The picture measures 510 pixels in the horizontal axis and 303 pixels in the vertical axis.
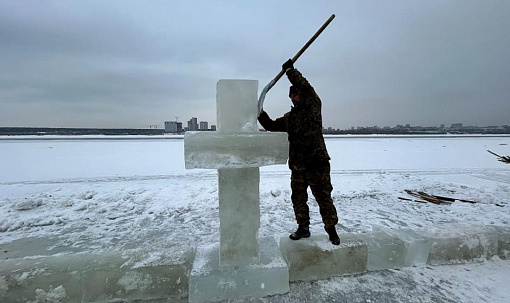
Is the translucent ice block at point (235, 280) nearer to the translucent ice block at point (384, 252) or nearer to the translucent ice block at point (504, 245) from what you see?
the translucent ice block at point (384, 252)

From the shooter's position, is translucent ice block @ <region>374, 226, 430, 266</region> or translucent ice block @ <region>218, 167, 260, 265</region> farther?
translucent ice block @ <region>374, 226, 430, 266</region>

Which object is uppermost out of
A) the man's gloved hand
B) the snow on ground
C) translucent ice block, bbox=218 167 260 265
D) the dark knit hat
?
the man's gloved hand

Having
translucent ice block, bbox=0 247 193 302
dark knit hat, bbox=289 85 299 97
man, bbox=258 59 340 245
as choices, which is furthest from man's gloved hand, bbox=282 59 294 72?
translucent ice block, bbox=0 247 193 302

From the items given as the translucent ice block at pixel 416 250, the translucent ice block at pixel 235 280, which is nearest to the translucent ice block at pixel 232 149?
the translucent ice block at pixel 235 280

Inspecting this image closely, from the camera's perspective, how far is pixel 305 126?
2.45m

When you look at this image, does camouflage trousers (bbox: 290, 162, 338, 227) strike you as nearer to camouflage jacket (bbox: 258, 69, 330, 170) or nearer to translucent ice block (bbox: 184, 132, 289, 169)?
camouflage jacket (bbox: 258, 69, 330, 170)

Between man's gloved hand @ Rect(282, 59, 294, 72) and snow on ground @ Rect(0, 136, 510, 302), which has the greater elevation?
man's gloved hand @ Rect(282, 59, 294, 72)

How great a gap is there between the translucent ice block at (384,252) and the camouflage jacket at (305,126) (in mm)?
970

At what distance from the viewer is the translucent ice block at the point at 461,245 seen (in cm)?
265

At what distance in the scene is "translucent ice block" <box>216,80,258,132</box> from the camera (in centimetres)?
208

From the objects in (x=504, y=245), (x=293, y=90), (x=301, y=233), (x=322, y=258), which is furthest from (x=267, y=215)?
(x=504, y=245)

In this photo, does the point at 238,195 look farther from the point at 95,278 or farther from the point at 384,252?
the point at 384,252

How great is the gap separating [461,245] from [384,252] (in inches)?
37.1

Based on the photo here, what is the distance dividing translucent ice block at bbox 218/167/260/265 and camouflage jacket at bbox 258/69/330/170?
0.59 m
